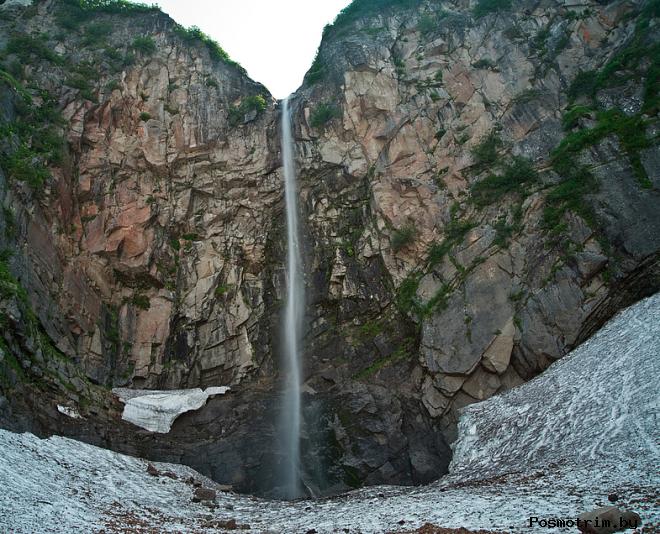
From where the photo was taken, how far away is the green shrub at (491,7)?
2955cm

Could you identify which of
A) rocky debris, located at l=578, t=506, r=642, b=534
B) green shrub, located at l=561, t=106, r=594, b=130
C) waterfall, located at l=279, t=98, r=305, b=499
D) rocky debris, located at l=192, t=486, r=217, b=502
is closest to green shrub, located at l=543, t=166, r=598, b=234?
green shrub, located at l=561, t=106, r=594, b=130

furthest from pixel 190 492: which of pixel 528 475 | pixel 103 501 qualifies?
pixel 528 475

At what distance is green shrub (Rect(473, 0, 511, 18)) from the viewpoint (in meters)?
29.5

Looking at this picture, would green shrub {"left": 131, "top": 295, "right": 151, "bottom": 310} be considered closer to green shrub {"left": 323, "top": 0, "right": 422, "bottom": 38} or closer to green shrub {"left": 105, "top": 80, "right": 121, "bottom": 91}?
green shrub {"left": 105, "top": 80, "right": 121, "bottom": 91}

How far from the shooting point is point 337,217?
26.8 meters

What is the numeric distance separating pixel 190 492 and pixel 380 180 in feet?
56.4

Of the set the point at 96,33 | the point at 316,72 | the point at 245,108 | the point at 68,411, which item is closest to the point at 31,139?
the point at 96,33

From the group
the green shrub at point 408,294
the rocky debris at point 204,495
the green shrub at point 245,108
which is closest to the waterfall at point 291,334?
the green shrub at point 245,108

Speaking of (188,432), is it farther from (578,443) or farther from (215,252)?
(578,443)

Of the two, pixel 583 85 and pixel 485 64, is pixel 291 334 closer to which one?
pixel 485 64

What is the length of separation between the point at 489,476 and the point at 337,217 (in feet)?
52.8

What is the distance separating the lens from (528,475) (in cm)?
1219

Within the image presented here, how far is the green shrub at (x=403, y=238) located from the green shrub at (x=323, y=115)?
8.45 m

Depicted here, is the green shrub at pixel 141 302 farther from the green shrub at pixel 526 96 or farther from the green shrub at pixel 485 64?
the green shrub at pixel 485 64
